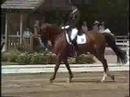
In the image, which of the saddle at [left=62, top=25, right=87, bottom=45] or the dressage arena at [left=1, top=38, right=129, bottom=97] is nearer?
the dressage arena at [left=1, top=38, right=129, bottom=97]

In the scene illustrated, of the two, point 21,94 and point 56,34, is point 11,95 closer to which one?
point 21,94

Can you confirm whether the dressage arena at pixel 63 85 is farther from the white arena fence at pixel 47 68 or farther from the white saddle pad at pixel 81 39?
the white saddle pad at pixel 81 39

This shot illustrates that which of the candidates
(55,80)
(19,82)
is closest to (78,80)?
(55,80)

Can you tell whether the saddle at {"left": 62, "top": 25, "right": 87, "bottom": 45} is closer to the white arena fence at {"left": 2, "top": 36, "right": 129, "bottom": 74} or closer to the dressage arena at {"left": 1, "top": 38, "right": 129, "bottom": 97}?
the dressage arena at {"left": 1, "top": 38, "right": 129, "bottom": 97}

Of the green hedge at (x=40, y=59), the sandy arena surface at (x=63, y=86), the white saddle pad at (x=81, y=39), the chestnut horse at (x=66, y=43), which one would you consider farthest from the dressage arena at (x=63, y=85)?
the green hedge at (x=40, y=59)

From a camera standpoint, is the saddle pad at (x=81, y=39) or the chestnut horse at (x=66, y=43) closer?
the chestnut horse at (x=66, y=43)

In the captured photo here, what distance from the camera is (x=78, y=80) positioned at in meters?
15.5

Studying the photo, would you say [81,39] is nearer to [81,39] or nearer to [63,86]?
[81,39]

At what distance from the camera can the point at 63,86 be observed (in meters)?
13.8

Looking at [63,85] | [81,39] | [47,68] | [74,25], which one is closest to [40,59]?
[47,68]

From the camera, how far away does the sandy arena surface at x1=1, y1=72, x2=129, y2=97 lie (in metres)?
11.8

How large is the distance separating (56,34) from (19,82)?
1932 millimetres

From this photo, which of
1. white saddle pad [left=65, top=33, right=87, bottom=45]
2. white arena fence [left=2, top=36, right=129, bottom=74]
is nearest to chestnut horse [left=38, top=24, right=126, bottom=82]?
white saddle pad [left=65, top=33, right=87, bottom=45]

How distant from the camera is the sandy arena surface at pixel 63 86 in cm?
1177
